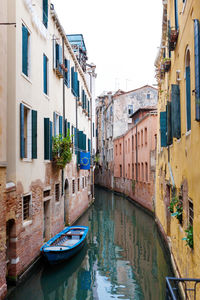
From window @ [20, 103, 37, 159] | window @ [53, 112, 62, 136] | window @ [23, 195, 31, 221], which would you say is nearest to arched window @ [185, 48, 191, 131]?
window @ [20, 103, 37, 159]

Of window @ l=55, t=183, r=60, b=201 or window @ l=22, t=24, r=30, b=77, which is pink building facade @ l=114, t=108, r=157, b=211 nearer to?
window @ l=55, t=183, r=60, b=201

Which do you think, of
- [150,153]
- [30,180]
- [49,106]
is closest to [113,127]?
[150,153]

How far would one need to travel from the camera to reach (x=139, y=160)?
87.9ft

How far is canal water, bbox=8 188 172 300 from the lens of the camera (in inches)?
326

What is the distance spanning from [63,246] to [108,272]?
64.3 inches

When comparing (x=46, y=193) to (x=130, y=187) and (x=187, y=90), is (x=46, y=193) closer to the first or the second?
(x=187, y=90)

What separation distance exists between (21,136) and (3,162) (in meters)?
1.54

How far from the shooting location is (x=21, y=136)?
8.92 m

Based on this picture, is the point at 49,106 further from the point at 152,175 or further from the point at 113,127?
the point at 113,127

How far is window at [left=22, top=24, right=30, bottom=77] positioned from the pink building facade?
12984 millimetres

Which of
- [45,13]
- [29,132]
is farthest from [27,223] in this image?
[45,13]

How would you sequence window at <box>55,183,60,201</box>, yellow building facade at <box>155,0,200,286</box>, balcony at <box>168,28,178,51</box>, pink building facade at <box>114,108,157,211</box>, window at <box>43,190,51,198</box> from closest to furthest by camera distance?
1. yellow building facade at <box>155,0,200,286</box>
2. balcony at <box>168,28,178,51</box>
3. window at <box>43,190,51,198</box>
4. window at <box>55,183,60,201</box>
5. pink building facade at <box>114,108,157,211</box>

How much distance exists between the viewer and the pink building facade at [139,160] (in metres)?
22.3

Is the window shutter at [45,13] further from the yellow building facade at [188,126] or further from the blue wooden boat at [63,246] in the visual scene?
the blue wooden boat at [63,246]
